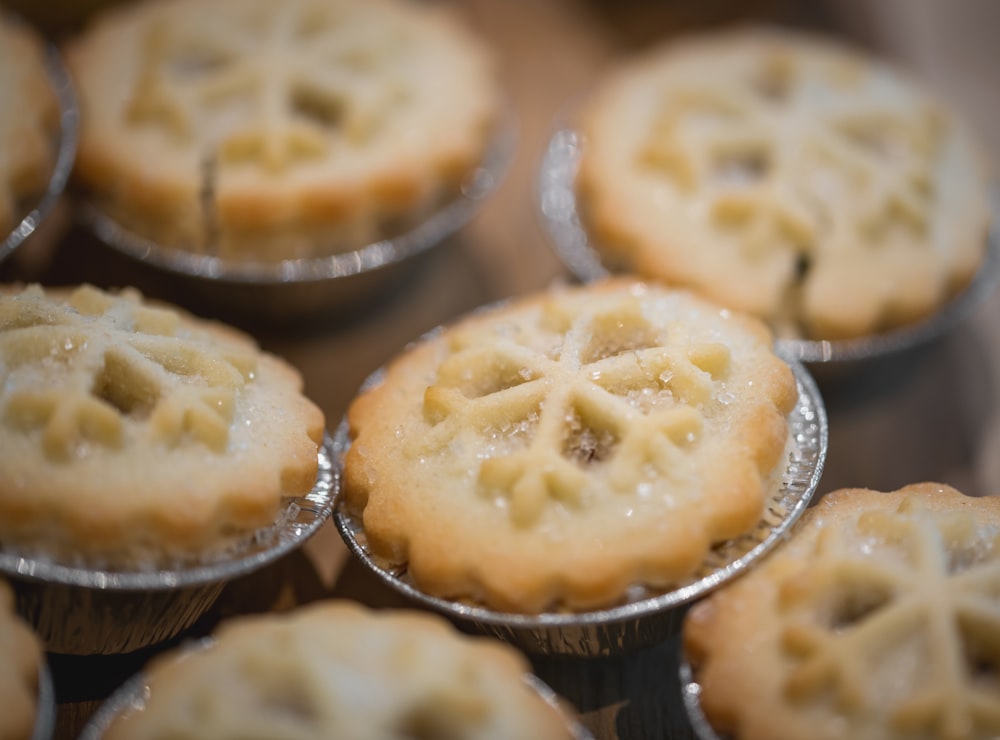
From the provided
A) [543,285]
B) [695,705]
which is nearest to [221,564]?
[695,705]

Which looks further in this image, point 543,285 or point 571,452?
point 543,285

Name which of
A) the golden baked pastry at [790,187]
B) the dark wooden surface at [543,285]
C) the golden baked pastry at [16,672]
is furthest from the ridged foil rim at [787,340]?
the golden baked pastry at [16,672]

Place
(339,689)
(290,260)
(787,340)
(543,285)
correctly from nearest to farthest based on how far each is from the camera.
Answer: (339,689), (787,340), (290,260), (543,285)

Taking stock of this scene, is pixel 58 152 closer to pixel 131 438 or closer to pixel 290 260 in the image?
pixel 290 260

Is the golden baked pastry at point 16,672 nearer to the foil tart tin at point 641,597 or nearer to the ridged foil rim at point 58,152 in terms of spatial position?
the foil tart tin at point 641,597

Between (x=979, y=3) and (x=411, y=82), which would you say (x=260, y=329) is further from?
(x=979, y=3)

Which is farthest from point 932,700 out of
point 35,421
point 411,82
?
point 411,82

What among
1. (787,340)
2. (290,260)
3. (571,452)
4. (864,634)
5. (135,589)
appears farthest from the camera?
(290,260)
